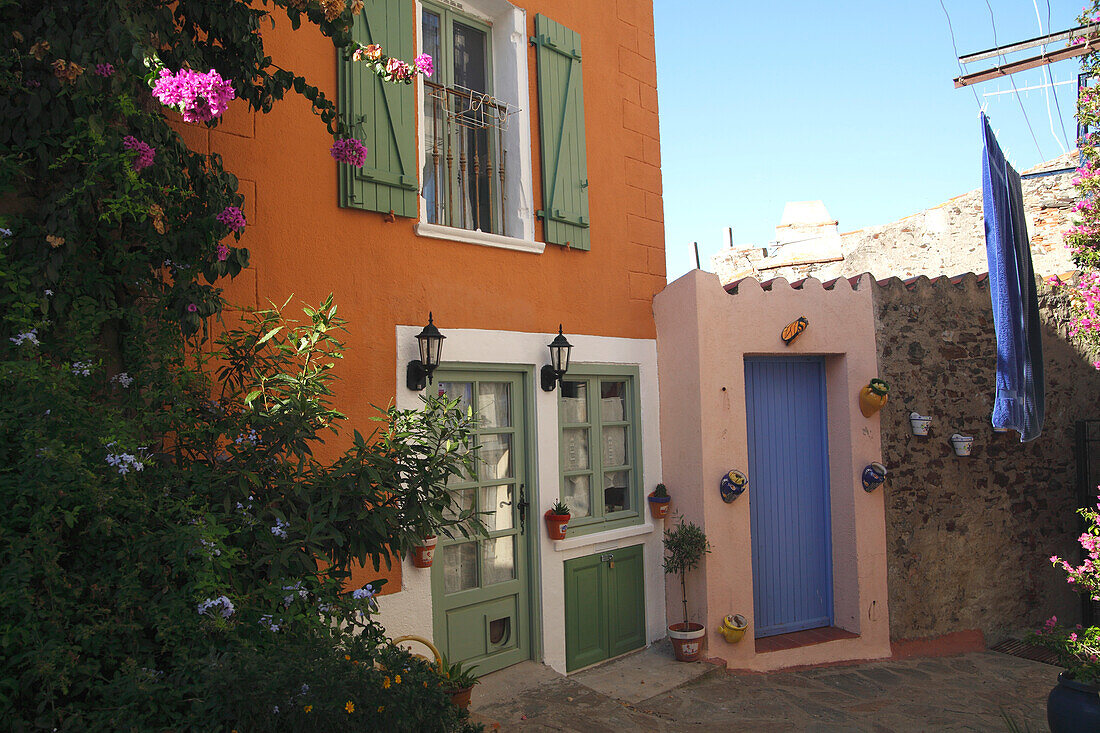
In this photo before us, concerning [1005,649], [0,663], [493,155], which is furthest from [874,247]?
[0,663]

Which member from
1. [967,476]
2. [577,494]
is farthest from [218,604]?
[967,476]

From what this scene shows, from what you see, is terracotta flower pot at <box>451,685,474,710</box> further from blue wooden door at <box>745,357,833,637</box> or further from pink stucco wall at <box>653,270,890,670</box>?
blue wooden door at <box>745,357,833,637</box>

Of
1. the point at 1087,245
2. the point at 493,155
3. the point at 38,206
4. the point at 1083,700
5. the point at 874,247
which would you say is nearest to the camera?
the point at 38,206

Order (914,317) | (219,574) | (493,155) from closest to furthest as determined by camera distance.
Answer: (219,574) < (493,155) < (914,317)

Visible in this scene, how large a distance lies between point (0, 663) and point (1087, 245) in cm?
732

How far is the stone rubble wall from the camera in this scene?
6.57 meters

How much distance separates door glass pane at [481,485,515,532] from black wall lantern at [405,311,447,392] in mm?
877

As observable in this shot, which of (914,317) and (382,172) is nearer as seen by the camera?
(382,172)

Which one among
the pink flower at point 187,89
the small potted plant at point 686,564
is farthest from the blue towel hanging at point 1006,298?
the pink flower at point 187,89

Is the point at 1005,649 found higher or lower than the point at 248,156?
lower

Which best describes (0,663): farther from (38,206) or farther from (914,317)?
A: (914,317)

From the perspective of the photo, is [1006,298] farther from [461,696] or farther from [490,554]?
[461,696]

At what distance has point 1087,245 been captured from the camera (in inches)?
243

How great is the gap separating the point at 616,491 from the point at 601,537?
1.45 ft
